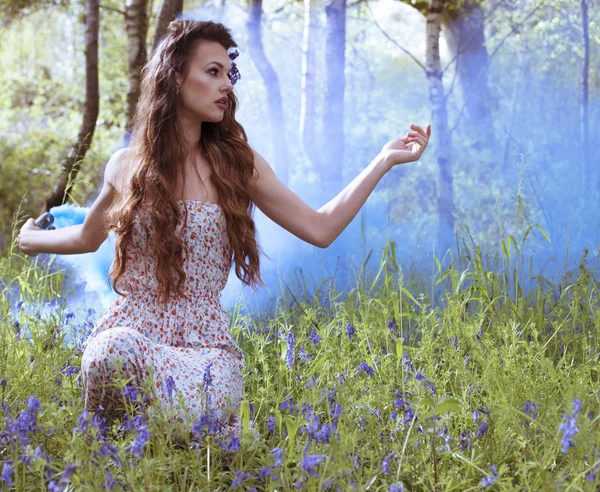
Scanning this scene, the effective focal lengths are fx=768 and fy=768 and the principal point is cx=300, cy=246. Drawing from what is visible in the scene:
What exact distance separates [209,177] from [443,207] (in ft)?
5.85

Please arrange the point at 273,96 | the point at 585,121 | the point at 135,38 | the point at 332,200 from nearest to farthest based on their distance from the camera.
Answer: the point at 332,200, the point at 585,121, the point at 273,96, the point at 135,38

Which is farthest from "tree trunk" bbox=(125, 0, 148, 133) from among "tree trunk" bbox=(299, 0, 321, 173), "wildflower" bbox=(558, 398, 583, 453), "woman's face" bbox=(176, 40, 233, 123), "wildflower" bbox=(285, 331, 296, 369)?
"wildflower" bbox=(558, 398, 583, 453)

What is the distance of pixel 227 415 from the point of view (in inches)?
81.9

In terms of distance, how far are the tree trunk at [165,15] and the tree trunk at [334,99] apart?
0.89 metres

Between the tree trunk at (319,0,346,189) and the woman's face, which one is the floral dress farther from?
the tree trunk at (319,0,346,189)

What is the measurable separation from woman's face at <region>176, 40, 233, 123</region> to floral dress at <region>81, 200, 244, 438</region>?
0.28m

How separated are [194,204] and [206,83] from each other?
0.37 m

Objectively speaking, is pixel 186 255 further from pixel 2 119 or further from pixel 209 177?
pixel 2 119

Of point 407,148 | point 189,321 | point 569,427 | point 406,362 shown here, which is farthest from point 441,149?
point 569,427

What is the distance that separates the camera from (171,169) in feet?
7.57

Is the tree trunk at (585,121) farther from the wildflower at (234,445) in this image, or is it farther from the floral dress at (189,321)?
the wildflower at (234,445)

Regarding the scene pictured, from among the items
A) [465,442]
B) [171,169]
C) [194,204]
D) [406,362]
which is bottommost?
[465,442]

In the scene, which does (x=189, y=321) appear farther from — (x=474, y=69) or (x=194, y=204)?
(x=474, y=69)

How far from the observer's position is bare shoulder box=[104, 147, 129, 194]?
2.39m
